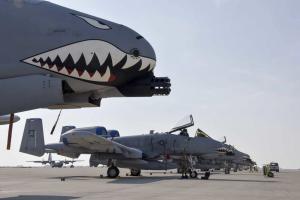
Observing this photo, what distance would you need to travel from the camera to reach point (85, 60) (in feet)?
27.2

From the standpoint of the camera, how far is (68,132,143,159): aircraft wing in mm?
26892

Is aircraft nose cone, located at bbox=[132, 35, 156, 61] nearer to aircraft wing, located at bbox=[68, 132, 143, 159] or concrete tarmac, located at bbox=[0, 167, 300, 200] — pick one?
concrete tarmac, located at bbox=[0, 167, 300, 200]

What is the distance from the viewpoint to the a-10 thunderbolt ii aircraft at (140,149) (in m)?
28.9

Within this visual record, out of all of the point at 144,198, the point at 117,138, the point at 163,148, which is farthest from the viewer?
the point at 117,138

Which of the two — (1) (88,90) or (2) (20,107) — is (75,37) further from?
(2) (20,107)

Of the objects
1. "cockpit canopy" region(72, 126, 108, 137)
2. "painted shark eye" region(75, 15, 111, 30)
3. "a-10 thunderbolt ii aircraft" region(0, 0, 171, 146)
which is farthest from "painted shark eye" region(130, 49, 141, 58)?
"cockpit canopy" region(72, 126, 108, 137)

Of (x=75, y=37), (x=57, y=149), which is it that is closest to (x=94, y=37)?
(x=75, y=37)

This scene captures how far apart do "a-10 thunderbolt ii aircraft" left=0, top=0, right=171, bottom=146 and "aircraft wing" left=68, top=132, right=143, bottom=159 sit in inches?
721

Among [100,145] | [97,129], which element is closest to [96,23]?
[100,145]

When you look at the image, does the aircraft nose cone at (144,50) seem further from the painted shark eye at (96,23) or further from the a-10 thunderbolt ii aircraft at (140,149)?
the a-10 thunderbolt ii aircraft at (140,149)

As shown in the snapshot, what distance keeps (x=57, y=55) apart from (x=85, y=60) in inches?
22.4

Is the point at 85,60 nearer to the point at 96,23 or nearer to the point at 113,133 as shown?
the point at 96,23

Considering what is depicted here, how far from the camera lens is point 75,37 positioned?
8344 millimetres

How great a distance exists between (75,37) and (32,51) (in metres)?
0.91
